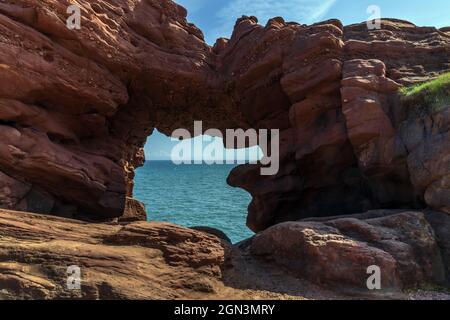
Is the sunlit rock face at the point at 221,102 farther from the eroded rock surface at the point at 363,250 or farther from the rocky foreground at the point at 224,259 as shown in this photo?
the rocky foreground at the point at 224,259

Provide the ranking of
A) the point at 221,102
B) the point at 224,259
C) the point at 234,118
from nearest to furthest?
the point at 224,259
the point at 221,102
the point at 234,118

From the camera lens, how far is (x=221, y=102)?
23.2m

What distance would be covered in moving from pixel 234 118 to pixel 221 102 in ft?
8.81

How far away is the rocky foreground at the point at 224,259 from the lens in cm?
852

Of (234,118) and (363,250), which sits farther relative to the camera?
(234,118)

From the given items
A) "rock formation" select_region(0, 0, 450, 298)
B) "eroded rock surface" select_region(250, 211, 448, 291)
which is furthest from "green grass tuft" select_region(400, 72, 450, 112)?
"eroded rock surface" select_region(250, 211, 448, 291)

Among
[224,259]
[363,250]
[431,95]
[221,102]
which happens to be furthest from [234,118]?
[363,250]

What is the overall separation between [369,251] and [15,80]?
16.4m

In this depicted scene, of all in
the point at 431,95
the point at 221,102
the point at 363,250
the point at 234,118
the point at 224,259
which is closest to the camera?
the point at 363,250

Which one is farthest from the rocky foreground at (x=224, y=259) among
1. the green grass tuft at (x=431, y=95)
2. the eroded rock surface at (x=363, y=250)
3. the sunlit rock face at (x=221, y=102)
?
the green grass tuft at (x=431, y=95)

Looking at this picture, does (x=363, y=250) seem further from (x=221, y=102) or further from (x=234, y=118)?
(x=234, y=118)

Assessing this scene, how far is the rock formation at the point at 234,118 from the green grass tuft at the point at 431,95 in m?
0.40
